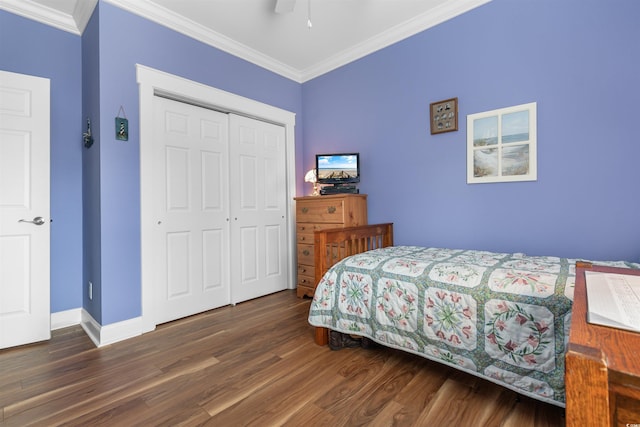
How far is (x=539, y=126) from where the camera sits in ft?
6.86

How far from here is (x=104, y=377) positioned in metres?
1.68

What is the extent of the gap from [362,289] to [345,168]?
1526 millimetres

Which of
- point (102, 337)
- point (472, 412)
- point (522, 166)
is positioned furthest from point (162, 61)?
point (472, 412)

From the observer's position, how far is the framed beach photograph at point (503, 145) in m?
2.12

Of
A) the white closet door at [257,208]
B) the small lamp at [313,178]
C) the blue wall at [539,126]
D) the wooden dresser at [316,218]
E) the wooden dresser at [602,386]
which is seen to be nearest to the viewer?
the wooden dresser at [602,386]

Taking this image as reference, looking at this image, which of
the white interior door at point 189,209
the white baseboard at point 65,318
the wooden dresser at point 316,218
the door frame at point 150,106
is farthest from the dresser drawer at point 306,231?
the white baseboard at point 65,318

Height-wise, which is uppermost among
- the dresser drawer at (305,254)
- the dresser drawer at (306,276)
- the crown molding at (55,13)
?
the crown molding at (55,13)

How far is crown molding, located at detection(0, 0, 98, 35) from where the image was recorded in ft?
7.19

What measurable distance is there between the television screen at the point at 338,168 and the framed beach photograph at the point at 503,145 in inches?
41.9

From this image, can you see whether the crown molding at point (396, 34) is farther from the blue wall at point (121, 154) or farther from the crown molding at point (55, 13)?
the crown molding at point (55, 13)

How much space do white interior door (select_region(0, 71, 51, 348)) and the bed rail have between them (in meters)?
2.06

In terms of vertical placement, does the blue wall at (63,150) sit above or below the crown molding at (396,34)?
below

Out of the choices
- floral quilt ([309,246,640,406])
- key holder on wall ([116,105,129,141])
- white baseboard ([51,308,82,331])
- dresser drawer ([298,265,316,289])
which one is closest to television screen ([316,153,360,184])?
dresser drawer ([298,265,316,289])

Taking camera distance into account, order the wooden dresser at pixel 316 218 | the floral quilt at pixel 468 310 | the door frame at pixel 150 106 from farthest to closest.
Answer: the wooden dresser at pixel 316 218
the door frame at pixel 150 106
the floral quilt at pixel 468 310
